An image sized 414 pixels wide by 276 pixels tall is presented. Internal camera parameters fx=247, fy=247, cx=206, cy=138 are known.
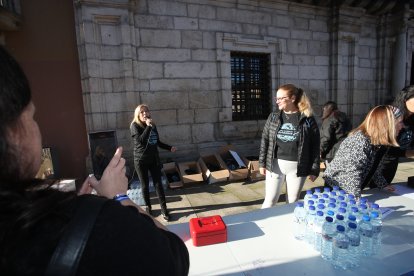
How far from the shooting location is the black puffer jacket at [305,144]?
294cm

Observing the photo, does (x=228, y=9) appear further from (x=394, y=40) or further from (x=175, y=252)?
(x=175, y=252)

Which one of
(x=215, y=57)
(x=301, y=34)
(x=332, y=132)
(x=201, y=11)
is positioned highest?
(x=201, y=11)

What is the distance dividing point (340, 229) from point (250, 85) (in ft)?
19.3

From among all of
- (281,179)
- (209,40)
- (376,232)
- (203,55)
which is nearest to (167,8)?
(209,40)

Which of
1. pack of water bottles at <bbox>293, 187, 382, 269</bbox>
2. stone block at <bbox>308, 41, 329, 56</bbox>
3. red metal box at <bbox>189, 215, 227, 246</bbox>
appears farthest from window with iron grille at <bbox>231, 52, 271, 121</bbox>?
red metal box at <bbox>189, 215, 227, 246</bbox>

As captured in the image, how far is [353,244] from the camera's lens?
1403 millimetres

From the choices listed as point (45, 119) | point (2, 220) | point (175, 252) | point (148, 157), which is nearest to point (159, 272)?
point (175, 252)

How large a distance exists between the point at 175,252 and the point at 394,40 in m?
10.4

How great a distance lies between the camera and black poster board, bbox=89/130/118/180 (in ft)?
7.84

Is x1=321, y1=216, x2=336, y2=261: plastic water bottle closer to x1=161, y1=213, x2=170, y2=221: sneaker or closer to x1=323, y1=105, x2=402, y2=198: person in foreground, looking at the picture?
x1=323, y1=105, x2=402, y2=198: person in foreground

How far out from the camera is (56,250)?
0.54 m

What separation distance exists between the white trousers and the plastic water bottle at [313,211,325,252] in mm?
1520

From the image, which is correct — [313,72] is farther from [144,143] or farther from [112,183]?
[112,183]

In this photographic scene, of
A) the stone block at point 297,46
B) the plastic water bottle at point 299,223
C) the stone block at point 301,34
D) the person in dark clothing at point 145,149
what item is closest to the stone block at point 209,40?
the stone block at point 297,46
